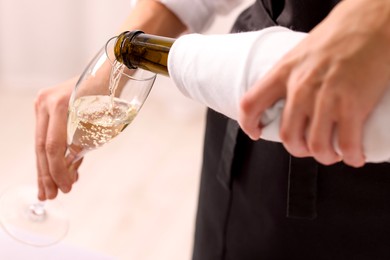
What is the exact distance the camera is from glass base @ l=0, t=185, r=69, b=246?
31.4 inches

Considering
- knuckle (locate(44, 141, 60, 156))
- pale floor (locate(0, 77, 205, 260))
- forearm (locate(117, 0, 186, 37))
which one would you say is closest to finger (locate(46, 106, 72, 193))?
knuckle (locate(44, 141, 60, 156))

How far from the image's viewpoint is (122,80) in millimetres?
632

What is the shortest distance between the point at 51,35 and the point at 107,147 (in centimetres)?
59

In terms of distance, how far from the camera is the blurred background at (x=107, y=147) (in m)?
1.78

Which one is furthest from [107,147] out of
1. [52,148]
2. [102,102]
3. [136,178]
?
[102,102]

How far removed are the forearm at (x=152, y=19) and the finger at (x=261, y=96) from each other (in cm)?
42

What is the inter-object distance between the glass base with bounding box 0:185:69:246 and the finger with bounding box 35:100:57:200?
61mm

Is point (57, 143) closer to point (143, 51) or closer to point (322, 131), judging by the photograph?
point (143, 51)

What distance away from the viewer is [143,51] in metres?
0.57

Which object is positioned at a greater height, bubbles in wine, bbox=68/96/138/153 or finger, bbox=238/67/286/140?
finger, bbox=238/67/286/140

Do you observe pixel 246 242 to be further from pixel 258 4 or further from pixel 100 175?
pixel 100 175

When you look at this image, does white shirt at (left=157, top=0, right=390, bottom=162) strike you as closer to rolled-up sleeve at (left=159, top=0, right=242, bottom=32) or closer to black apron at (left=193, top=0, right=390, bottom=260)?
black apron at (left=193, top=0, right=390, bottom=260)

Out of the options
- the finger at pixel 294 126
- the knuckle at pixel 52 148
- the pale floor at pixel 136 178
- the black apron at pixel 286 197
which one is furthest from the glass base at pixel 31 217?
the pale floor at pixel 136 178

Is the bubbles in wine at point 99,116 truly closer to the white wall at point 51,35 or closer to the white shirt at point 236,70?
the white shirt at point 236,70
